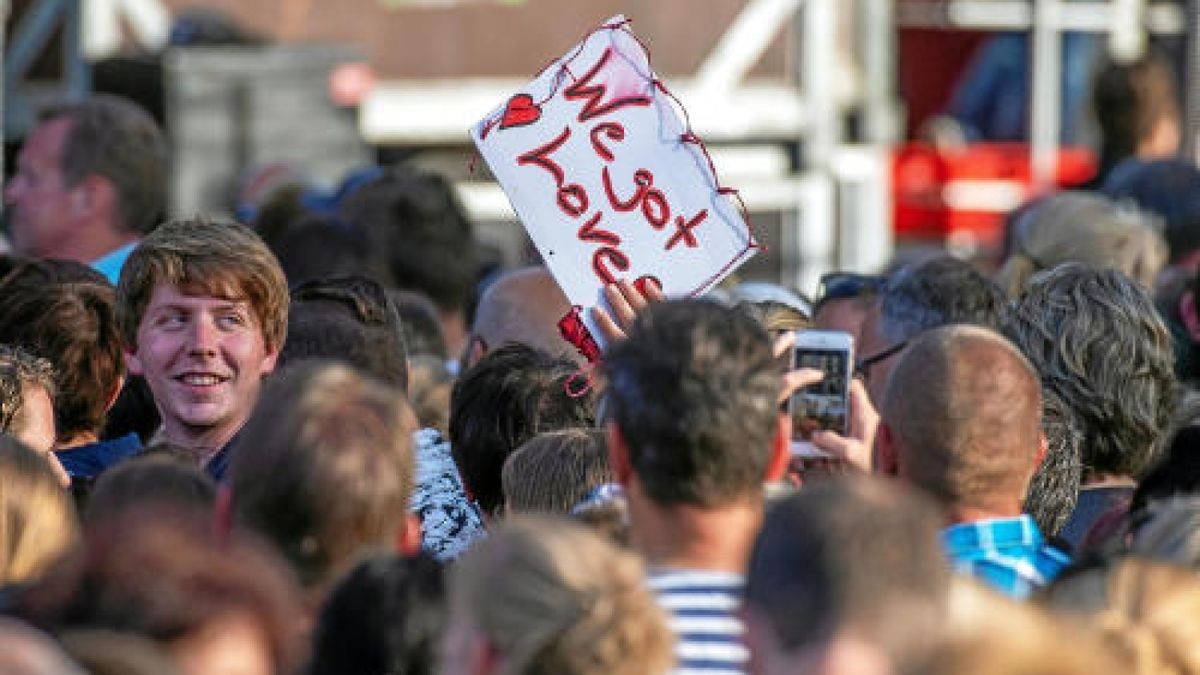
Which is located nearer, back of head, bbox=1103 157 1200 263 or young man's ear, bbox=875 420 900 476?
young man's ear, bbox=875 420 900 476

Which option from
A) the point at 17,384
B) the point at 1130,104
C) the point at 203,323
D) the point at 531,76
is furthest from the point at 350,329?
the point at 531,76

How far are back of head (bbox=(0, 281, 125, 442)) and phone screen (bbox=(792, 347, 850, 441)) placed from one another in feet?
5.94

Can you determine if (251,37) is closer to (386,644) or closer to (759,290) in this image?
(759,290)

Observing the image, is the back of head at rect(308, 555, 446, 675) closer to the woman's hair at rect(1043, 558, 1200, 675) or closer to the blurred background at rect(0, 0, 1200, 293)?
the woman's hair at rect(1043, 558, 1200, 675)

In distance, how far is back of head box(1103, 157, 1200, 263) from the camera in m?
9.88

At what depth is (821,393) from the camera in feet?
18.0

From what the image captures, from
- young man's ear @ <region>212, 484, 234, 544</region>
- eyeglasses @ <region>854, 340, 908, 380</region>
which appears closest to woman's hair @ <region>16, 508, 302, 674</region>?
young man's ear @ <region>212, 484, 234, 544</region>

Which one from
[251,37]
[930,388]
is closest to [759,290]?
[930,388]

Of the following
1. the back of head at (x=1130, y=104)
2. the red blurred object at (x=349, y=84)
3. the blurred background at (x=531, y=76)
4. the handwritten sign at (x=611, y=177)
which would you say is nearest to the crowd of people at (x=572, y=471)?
the handwritten sign at (x=611, y=177)

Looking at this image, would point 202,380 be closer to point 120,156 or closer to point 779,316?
point 779,316

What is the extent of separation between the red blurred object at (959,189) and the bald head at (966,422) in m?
13.8

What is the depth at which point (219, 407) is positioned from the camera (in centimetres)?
640

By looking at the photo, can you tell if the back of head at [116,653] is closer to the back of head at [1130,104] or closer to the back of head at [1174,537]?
the back of head at [1174,537]

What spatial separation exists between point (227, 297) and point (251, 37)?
Answer: 902 centimetres
